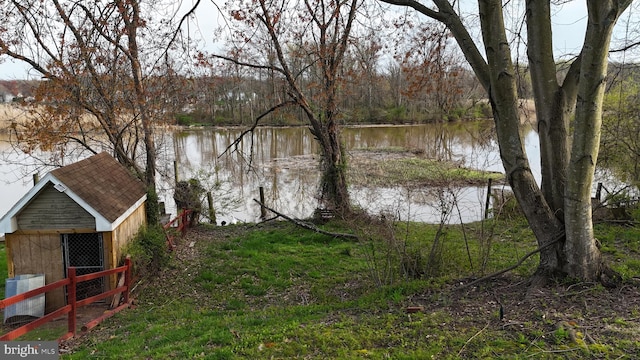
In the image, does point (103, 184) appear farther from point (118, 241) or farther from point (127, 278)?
point (127, 278)

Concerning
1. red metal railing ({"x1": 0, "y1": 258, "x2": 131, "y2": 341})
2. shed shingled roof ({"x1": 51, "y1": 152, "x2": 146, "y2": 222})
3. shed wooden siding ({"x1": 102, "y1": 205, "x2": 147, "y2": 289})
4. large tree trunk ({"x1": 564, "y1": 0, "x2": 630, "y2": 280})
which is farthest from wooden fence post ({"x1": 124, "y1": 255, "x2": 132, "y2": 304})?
large tree trunk ({"x1": 564, "y1": 0, "x2": 630, "y2": 280})

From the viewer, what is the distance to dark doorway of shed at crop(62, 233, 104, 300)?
844 centimetres

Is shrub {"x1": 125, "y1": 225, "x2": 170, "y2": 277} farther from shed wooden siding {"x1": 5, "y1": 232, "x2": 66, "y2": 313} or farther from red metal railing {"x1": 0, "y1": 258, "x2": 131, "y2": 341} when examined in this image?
shed wooden siding {"x1": 5, "y1": 232, "x2": 66, "y2": 313}

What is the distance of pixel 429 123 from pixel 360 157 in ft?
61.8

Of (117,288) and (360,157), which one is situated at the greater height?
(360,157)

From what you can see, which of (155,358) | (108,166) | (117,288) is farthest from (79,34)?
(155,358)

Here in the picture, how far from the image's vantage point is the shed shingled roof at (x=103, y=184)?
832 centimetres

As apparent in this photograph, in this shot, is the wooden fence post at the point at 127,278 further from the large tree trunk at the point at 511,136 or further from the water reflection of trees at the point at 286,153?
the large tree trunk at the point at 511,136

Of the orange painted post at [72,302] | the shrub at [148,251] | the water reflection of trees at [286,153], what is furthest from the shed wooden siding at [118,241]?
the water reflection of trees at [286,153]

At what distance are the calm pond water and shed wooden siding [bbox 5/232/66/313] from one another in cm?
603

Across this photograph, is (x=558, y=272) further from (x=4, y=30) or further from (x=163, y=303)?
(x=4, y=30)

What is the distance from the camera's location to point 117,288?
8.21 metres

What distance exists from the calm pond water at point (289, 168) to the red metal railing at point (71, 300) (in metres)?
5.36

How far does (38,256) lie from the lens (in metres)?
8.32
